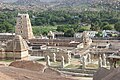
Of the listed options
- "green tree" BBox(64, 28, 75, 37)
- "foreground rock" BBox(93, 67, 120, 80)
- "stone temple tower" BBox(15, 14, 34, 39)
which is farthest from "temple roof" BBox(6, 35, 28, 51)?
"green tree" BBox(64, 28, 75, 37)

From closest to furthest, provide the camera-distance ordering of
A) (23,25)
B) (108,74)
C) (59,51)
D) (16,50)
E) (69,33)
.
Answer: (108,74)
(16,50)
(59,51)
(23,25)
(69,33)

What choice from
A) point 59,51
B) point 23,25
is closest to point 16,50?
point 59,51

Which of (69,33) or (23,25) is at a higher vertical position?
(23,25)

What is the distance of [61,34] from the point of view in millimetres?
49281

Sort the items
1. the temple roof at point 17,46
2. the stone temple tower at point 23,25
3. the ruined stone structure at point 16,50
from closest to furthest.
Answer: the ruined stone structure at point 16,50, the temple roof at point 17,46, the stone temple tower at point 23,25

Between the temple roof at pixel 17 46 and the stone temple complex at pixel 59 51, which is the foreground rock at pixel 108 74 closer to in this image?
the stone temple complex at pixel 59 51

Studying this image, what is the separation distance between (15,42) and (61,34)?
78.7 ft

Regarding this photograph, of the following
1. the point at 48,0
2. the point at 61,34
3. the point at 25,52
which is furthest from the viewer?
the point at 48,0

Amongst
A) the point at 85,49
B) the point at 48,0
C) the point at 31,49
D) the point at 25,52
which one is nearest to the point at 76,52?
the point at 85,49

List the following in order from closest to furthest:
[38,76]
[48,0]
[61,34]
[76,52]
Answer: [38,76], [76,52], [61,34], [48,0]

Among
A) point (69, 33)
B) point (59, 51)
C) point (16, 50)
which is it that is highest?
point (16, 50)

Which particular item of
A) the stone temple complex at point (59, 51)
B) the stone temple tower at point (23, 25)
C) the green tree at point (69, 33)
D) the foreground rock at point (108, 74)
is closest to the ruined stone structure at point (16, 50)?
the stone temple complex at point (59, 51)

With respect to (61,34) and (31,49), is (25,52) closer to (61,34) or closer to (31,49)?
(31,49)

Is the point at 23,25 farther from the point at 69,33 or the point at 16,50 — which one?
the point at 69,33
